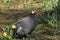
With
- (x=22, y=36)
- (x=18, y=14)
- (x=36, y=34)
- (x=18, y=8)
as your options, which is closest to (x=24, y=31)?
(x=22, y=36)

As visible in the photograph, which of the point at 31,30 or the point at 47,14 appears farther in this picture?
the point at 47,14

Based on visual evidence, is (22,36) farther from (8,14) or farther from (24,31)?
(8,14)

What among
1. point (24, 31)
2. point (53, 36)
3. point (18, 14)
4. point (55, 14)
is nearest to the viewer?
point (24, 31)

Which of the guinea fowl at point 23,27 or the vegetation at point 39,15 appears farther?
the vegetation at point 39,15

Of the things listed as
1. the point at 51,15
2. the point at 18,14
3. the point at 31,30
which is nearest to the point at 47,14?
the point at 51,15

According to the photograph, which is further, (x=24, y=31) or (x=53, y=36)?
(x=53, y=36)

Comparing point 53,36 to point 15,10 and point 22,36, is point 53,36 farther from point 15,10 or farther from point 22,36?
point 15,10

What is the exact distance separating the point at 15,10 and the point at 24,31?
208 centimetres

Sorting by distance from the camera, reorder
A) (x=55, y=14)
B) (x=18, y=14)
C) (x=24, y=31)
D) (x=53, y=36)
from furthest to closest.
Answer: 1. (x=18, y=14)
2. (x=55, y=14)
3. (x=53, y=36)
4. (x=24, y=31)

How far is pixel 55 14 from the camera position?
691 centimetres

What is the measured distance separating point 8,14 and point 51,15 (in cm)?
123

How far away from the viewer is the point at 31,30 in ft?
19.4

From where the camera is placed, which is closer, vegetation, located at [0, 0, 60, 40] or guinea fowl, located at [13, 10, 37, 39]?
guinea fowl, located at [13, 10, 37, 39]

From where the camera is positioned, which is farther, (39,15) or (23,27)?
(39,15)
